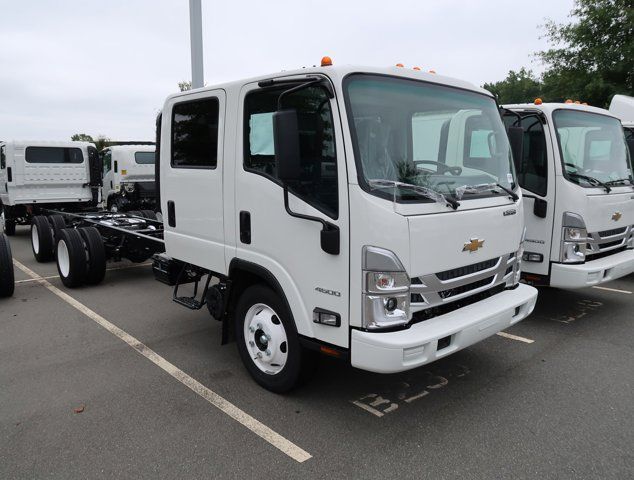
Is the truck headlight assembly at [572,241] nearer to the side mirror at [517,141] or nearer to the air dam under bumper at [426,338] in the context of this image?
the side mirror at [517,141]

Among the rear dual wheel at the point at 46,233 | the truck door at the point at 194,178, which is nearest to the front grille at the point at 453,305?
the truck door at the point at 194,178

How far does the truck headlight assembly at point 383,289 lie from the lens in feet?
9.87

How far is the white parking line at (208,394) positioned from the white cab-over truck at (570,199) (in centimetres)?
357

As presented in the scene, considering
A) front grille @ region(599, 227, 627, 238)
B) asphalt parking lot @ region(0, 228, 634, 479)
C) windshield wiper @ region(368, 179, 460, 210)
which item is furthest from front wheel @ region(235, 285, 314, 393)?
front grille @ region(599, 227, 627, 238)

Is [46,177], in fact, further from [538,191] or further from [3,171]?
[538,191]

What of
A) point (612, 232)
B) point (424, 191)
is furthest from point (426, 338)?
point (612, 232)

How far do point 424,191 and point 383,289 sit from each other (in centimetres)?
70

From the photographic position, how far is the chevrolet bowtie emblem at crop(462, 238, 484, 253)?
3.40 meters

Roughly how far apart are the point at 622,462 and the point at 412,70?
290 centimetres

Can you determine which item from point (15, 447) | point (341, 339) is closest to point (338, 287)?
point (341, 339)

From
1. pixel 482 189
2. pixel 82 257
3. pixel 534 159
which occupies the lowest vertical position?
pixel 82 257

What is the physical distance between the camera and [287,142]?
295 centimetres

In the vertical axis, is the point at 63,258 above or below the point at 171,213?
below

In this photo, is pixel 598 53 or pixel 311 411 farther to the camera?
pixel 598 53
